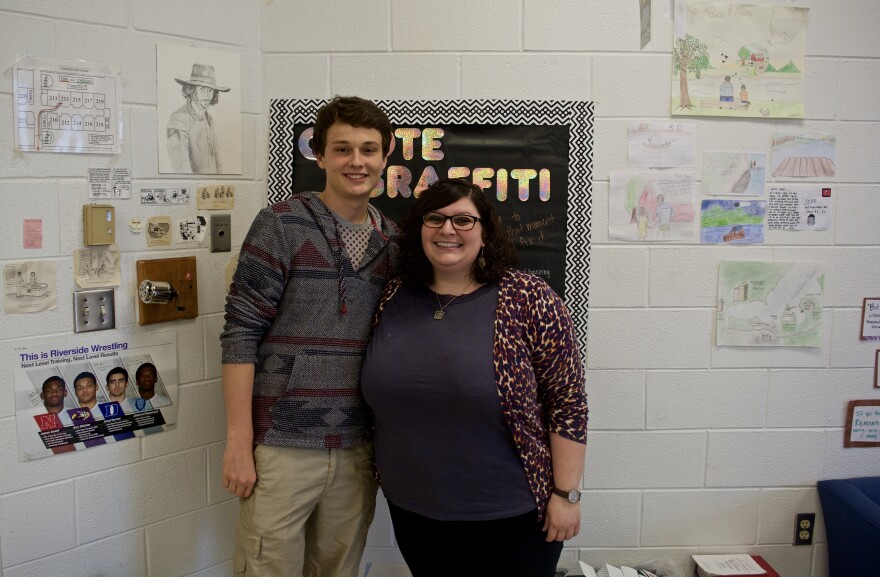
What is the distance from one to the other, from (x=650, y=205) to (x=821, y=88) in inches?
26.1

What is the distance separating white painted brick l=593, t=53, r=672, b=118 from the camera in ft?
6.36

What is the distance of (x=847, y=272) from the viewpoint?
79.5 inches

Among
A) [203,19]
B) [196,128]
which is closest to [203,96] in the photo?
[196,128]

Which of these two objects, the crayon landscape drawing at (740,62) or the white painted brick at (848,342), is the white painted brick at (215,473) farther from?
the white painted brick at (848,342)

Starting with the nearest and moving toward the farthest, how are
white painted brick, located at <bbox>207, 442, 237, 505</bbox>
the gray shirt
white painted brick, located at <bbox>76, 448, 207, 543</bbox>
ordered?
1. the gray shirt
2. white painted brick, located at <bbox>76, 448, 207, 543</bbox>
3. white painted brick, located at <bbox>207, 442, 237, 505</bbox>

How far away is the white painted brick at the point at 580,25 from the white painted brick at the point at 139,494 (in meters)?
1.66

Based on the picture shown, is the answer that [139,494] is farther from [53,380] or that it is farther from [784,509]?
[784,509]

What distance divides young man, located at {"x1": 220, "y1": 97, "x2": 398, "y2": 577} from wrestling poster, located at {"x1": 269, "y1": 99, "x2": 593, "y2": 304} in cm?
43

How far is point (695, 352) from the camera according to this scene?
6.63ft

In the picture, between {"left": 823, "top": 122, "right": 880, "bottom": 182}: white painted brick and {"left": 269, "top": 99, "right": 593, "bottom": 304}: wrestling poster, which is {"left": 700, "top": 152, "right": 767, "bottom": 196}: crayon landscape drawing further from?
{"left": 269, "top": 99, "right": 593, "bottom": 304}: wrestling poster

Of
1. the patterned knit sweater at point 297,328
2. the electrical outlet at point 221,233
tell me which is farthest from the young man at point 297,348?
the electrical outlet at point 221,233

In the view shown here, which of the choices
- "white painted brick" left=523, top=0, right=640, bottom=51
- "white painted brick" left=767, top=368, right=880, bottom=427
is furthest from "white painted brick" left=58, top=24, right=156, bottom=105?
"white painted brick" left=767, top=368, right=880, bottom=427

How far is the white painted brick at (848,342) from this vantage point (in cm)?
203

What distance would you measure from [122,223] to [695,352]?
1.77m
